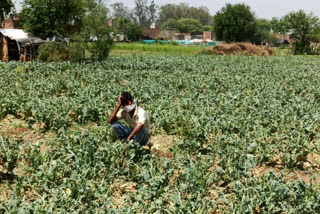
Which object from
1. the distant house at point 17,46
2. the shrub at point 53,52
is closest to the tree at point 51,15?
the distant house at point 17,46

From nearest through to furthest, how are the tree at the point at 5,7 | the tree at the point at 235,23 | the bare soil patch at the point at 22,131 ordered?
the bare soil patch at the point at 22,131 < the tree at the point at 5,7 < the tree at the point at 235,23

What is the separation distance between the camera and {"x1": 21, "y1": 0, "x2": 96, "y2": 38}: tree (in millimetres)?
26688

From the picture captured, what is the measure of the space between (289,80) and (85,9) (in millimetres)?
19002

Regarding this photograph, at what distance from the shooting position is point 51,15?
27.1 metres


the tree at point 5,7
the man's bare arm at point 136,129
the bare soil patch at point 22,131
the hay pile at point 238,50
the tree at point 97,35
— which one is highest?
the tree at point 5,7

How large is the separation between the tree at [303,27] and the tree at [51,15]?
32152 mm

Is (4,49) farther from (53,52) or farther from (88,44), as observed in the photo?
(88,44)

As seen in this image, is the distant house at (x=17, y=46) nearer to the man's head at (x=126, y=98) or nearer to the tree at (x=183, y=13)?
the man's head at (x=126, y=98)

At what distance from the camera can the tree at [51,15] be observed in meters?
Result: 26.7

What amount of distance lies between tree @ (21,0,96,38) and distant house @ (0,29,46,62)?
5.10ft

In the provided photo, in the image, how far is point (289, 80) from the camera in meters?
14.9

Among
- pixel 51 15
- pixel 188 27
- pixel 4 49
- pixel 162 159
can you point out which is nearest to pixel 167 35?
A: pixel 188 27

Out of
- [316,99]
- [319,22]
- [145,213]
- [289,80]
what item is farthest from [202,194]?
[319,22]

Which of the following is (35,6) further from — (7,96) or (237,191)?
(237,191)
